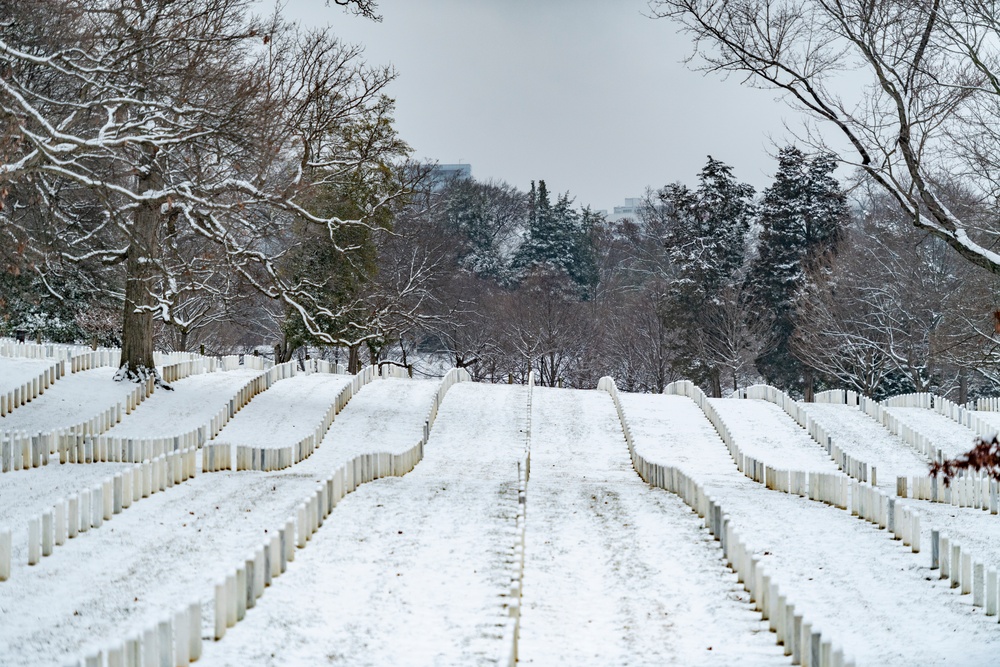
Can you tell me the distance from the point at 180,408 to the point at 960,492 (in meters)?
18.6

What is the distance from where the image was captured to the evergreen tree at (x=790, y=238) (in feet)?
172

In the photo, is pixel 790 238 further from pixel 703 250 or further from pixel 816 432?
pixel 816 432

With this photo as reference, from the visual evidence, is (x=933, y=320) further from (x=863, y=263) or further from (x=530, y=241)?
(x=530, y=241)

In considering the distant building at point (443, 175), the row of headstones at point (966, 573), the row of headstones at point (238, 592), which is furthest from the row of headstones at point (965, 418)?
the distant building at point (443, 175)

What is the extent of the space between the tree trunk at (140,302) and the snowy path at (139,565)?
32.9ft

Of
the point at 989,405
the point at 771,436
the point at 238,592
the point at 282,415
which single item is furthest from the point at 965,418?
the point at 238,592

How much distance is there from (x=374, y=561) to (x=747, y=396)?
83.3ft

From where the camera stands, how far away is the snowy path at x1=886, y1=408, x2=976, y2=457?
26.7 m

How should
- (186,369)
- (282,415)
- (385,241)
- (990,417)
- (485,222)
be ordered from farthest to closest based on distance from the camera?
(485,222)
(385,241)
(186,369)
(990,417)
(282,415)

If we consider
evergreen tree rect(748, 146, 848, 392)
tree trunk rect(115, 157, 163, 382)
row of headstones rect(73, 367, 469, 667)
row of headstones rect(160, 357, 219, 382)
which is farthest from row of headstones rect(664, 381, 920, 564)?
evergreen tree rect(748, 146, 848, 392)

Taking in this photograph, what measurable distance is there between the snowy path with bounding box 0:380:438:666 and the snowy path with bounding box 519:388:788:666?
3.38 metres

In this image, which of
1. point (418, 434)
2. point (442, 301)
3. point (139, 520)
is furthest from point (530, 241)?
point (139, 520)

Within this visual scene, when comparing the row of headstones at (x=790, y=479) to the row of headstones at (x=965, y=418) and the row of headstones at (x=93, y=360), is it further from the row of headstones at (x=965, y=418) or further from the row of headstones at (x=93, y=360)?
the row of headstones at (x=93, y=360)

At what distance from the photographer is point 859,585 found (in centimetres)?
1180
